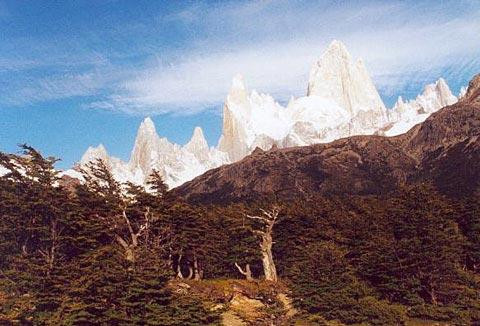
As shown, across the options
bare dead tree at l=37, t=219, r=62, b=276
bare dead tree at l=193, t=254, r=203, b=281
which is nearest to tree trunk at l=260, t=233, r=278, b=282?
bare dead tree at l=193, t=254, r=203, b=281

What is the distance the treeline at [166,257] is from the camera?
114 ft

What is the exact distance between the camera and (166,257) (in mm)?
51344

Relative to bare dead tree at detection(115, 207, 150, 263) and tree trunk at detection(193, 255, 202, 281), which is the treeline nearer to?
bare dead tree at detection(115, 207, 150, 263)

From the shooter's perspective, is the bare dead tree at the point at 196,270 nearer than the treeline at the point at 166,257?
No

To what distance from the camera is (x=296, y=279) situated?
46.2m

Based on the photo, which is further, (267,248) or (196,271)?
(267,248)

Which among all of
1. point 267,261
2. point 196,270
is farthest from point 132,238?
point 267,261

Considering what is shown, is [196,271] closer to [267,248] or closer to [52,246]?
[267,248]

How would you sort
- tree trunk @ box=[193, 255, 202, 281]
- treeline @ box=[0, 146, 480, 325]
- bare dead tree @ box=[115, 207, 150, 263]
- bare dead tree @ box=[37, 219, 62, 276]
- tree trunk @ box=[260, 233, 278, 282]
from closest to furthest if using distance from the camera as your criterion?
treeline @ box=[0, 146, 480, 325] → bare dead tree @ box=[37, 219, 62, 276] → bare dead tree @ box=[115, 207, 150, 263] → tree trunk @ box=[193, 255, 202, 281] → tree trunk @ box=[260, 233, 278, 282]

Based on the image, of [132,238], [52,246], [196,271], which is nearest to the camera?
[52,246]

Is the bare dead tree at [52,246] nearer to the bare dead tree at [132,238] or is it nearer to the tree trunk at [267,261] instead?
the bare dead tree at [132,238]

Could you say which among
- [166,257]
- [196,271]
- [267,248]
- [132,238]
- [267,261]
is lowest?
[267,261]

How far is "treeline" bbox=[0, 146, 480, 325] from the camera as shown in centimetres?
3475

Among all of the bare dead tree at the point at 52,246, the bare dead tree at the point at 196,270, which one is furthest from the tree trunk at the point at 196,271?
the bare dead tree at the point at 52,246
